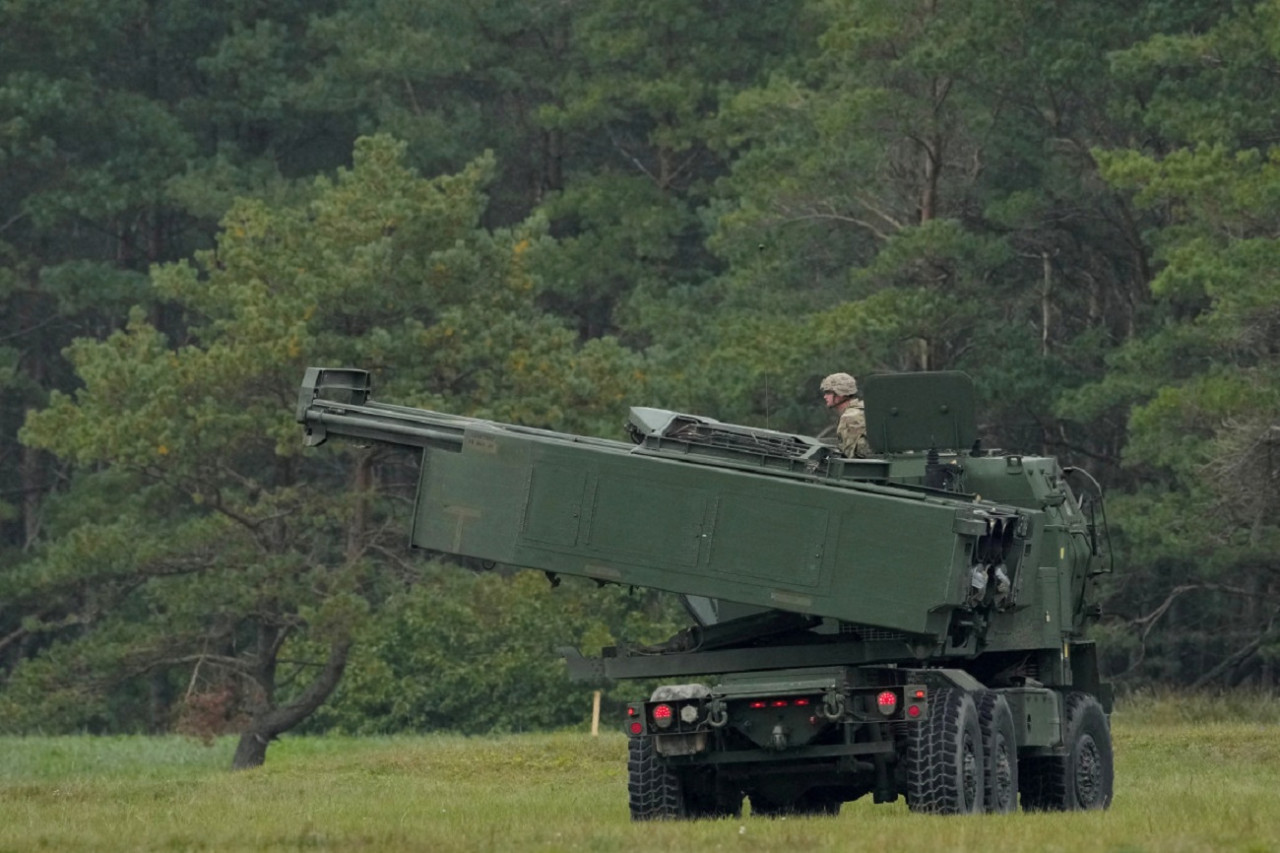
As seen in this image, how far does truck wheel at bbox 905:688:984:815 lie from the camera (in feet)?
53.1

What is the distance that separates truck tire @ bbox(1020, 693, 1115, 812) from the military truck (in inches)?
22.7

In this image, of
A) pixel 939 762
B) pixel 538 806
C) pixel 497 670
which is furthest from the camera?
pixel 497 670

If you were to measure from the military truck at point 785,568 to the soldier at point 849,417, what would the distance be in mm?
106

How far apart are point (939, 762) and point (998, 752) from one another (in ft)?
2.93

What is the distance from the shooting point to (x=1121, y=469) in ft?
140

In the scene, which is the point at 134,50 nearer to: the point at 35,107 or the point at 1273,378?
the point at 35,107

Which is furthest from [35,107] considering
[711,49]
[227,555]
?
[227,555]

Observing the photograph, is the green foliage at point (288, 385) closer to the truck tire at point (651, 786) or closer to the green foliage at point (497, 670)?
the green foliage at point (497, 670)

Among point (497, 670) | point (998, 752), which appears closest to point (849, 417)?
point (998, 752)

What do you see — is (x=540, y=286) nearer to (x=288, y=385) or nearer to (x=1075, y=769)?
(x=288, y=385)

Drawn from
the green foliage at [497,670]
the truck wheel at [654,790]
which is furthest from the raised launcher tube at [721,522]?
the green foliage at [497,670]

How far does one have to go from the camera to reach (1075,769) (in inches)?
731

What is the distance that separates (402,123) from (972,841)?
1615 inches

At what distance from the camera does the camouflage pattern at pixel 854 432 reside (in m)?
17.9
